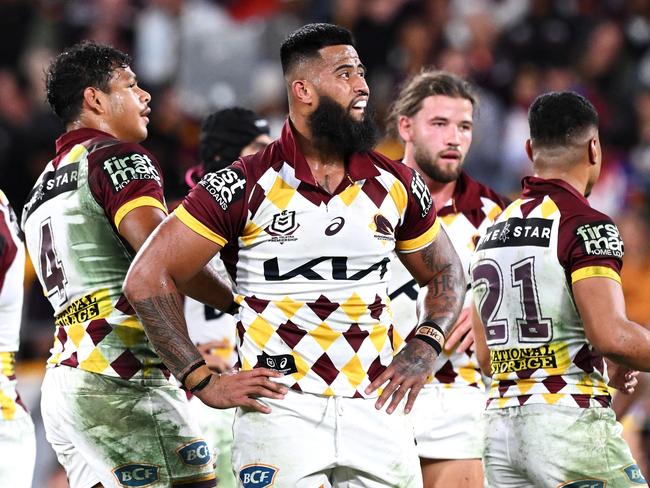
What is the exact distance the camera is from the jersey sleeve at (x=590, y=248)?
4859 mm

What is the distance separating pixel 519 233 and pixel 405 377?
1.04 meters

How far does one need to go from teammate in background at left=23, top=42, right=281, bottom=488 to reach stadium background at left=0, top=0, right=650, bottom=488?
21.1ft

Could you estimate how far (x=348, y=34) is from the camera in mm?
4973

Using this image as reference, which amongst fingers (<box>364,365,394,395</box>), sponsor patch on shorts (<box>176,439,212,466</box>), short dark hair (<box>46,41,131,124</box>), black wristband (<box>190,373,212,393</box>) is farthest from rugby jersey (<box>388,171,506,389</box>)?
short dark hair (<box>46,41,131,124</box>)

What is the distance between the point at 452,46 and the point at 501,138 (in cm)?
139

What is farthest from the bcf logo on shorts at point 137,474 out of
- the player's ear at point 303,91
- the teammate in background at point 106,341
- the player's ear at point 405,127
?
the player's ear at point 405,127

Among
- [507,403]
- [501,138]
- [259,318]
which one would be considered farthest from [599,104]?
[259,318]

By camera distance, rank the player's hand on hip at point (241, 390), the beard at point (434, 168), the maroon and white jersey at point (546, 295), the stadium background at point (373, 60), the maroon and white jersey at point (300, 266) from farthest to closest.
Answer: the stadium background at point (373, 60), the beard at point (434, 168), the maroon and white jersey at point (546, 295), the maroon and white jersey at point (300, 266), the player's hand on hip at point (241, 390)

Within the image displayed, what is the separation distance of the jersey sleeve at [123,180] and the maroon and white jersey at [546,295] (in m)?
1.62

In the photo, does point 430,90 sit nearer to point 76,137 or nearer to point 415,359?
point 76,137

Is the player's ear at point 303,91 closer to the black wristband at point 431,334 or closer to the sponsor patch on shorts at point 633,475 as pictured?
the black wristband at point 431,334

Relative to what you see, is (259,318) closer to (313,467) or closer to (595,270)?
(313,467)

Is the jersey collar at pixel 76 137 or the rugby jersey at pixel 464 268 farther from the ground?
the jersey collar at pixel 76 137

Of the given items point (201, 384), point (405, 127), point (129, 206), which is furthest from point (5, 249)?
point (405, 127)
